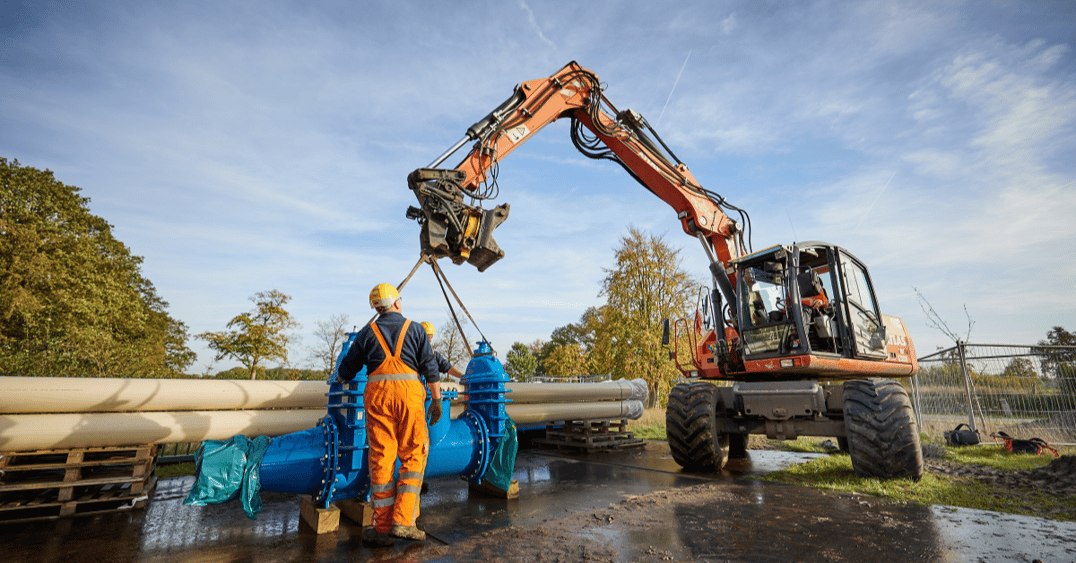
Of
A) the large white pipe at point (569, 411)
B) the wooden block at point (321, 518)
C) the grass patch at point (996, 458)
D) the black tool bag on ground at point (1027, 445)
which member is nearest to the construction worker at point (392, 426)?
the wooden block at point (321, 518)

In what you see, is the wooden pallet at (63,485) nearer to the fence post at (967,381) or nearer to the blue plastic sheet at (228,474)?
the blue plastic sheet at (228,474)

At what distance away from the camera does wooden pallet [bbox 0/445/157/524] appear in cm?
419

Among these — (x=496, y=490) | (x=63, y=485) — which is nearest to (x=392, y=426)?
(x=496, y=490)

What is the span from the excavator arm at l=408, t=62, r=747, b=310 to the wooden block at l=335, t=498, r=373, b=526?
2.38m

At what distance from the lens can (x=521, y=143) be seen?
264 inches

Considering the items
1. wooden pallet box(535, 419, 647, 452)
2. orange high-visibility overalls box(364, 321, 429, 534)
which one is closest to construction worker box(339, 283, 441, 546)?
Answer: orange high-visibility overalls box(364, 321, 429, 534)

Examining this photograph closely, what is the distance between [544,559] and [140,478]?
398 cm

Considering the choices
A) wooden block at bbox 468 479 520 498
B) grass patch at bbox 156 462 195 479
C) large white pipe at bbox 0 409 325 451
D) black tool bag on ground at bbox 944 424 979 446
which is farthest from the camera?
black tool bag on ground at bbox 944 424 979 446

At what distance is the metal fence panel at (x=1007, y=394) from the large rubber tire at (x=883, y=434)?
5.20 m

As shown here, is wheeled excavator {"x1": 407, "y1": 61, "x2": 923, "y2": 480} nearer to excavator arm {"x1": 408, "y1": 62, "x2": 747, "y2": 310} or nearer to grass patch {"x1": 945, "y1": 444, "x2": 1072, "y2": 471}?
excavator arm {"x1": 408, "y1": 62, "x2": 747, "y2": 310}

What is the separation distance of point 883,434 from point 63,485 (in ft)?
25.5

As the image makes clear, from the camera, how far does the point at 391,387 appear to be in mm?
3635

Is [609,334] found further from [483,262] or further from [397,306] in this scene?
[397,306]

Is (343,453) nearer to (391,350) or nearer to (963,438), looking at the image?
(391,350)
